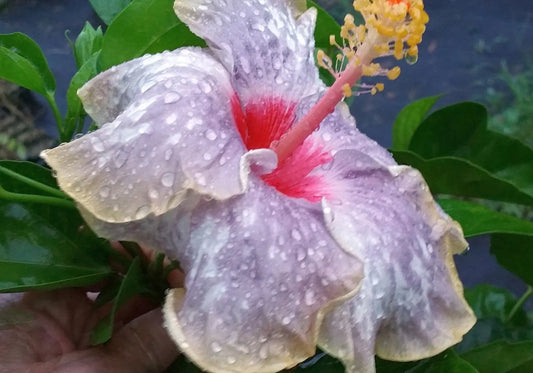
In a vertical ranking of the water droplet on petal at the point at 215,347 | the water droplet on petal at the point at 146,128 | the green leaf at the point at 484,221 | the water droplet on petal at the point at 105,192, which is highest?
the water droplet on petal at the point at 146,128

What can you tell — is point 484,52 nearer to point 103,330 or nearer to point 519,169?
point 519,169

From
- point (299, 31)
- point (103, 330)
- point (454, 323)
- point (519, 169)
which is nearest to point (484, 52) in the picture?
point (519, 169)

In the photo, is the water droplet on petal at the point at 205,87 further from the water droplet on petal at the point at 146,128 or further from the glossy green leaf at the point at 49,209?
the glossy green leaf at the point at 49,209

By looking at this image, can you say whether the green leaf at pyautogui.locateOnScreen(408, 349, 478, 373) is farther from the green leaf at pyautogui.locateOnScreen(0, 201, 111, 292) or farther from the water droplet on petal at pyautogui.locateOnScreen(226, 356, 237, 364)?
the green leaf at pyautogui.locateOnScreen(0, 201, 111, 292)

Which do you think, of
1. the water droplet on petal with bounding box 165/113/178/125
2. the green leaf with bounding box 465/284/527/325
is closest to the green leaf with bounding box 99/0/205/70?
the water droplet on petal with bounding box 165/113/178/125

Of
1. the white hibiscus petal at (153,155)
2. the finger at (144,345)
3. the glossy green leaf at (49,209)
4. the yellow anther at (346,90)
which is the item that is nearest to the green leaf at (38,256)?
the glossy green leaf at (49,209)

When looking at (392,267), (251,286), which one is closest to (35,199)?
(251,286)
